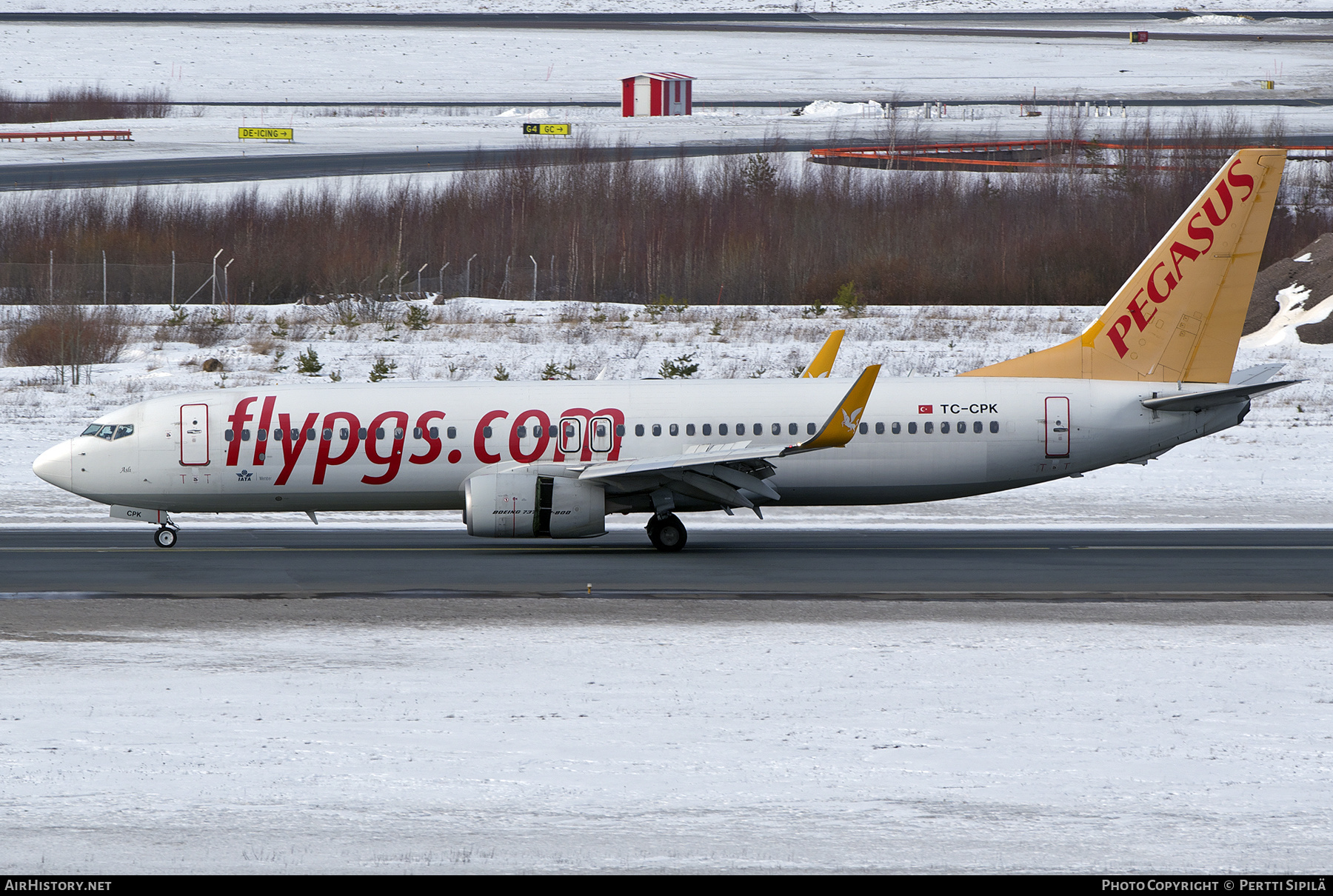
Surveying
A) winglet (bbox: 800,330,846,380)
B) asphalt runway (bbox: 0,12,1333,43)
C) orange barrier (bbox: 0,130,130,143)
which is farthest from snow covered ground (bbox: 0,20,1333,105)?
winglet (bbox: 800,330,846,380)

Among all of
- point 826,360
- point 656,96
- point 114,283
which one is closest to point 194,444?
point 826,360

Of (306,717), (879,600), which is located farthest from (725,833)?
(879,600)

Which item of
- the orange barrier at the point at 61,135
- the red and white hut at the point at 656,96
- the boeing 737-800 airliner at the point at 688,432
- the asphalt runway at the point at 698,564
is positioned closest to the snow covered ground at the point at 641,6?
the red and white hut at the point at 656,96

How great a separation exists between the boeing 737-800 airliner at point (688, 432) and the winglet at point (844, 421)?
4.48ft

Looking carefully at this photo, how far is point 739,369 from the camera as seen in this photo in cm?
4962

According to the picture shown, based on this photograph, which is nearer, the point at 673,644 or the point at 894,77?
the point at 673,644

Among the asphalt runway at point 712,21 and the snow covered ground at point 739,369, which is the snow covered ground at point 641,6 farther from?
the snow covered ground at point 739,369

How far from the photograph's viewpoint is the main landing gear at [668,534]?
2852cm

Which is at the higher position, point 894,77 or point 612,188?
point 894,77

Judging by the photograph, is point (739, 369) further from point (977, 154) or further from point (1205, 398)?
point (977, 154)

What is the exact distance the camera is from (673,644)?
64.2ft

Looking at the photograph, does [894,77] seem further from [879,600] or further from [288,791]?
[288,791]

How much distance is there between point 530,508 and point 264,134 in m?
77.7

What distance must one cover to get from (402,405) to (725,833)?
18.4 meters
